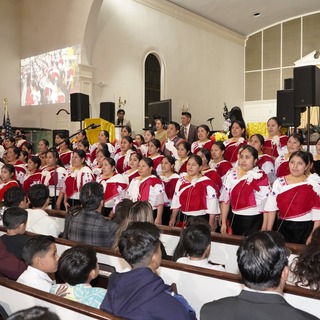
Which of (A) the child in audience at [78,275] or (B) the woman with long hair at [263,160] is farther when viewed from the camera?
(B) the woman with long hair at [263,160]

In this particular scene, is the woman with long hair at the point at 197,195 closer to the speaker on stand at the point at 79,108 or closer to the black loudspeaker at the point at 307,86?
the black loudspeaker at the point at 307,86

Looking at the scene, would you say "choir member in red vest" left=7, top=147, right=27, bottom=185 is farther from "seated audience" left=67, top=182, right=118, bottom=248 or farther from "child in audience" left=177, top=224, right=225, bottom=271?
"child in audience" left=177, top=224, right=225, bottom=271

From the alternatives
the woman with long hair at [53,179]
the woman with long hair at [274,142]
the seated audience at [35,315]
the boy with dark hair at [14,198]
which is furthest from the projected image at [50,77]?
the seated audience at [35,315]

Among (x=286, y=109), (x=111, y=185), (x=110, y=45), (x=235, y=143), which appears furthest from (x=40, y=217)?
(x=110, y=45)

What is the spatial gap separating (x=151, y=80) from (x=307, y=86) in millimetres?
7361

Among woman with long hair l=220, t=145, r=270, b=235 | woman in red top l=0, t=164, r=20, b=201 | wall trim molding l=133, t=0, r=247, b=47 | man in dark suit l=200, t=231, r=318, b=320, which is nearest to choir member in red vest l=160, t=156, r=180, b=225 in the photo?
woman with long hair l=220, t=145, r=270, b=235

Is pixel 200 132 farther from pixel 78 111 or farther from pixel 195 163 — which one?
pixel 78 111

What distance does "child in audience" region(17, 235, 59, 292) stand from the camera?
2.44 m

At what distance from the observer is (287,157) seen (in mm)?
4875

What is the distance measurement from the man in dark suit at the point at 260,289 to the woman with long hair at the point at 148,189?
2899 mm

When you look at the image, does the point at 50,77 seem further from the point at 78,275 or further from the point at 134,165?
the point at 78,275

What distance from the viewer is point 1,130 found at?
33.1 ft

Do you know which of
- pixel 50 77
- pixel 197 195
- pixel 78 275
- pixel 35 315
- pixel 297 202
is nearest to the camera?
pixel 35 315

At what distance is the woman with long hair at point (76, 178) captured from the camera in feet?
17.5
